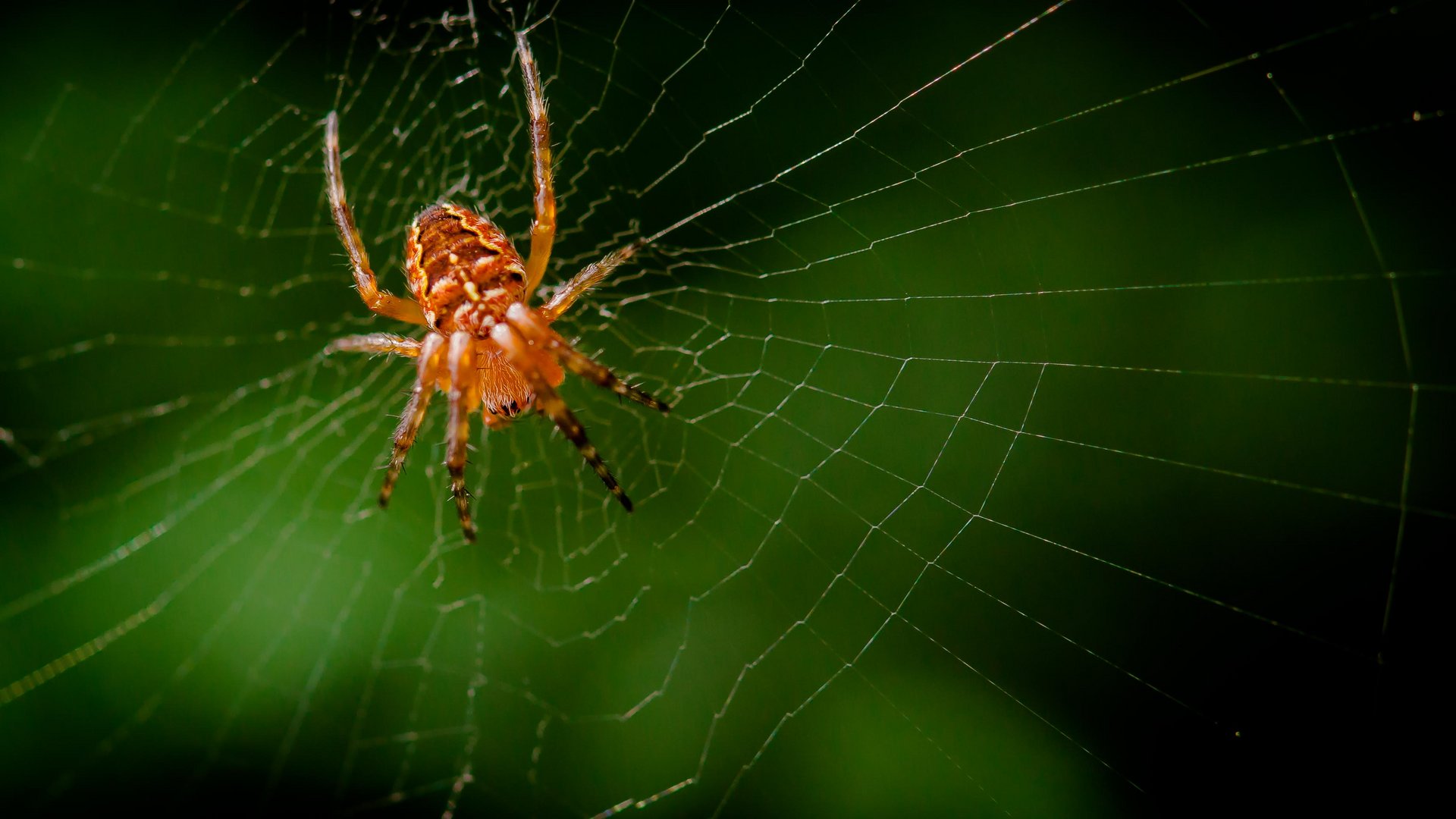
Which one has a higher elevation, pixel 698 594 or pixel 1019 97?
pixel 1019 97

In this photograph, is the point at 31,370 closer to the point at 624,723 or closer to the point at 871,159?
the point at 624,723

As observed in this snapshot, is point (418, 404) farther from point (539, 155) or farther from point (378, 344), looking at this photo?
point (539, 155)

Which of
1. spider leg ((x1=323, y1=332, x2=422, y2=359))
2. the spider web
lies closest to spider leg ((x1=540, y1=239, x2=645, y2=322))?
spider leg ((x1=323, y1=332, x2=422, y2=359))

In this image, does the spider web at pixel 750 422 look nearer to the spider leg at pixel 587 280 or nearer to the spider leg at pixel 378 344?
the spider leg at pixel 587 280

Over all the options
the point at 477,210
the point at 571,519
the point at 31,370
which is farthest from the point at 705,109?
the point at 31,370

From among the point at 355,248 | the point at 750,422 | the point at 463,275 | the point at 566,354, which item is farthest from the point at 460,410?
the point at 750,422

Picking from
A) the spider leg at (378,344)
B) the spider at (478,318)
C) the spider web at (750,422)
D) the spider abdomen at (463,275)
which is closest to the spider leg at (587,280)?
the spider at (478,318)
